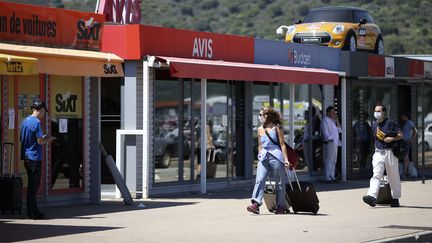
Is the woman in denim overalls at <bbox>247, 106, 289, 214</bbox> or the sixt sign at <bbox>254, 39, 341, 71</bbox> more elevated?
the sixt sign at <bbox>254, 39, 341, 71</bbox>

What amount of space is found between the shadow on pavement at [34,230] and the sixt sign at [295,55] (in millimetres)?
9783

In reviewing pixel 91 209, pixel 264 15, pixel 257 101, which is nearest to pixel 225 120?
pixel 257 101

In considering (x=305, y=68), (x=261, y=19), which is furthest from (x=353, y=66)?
(x=261, y=19)

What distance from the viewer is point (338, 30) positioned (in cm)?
3012

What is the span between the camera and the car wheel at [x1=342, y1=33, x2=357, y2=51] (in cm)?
3016

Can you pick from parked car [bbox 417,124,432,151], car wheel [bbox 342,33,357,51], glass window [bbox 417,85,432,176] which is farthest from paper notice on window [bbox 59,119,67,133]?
parked car [bbox 417,124,432,151]

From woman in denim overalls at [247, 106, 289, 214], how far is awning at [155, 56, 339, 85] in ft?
9.53

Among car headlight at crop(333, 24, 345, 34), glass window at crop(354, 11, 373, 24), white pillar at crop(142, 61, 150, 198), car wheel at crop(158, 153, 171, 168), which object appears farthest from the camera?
glass window at crop(354, 11, 373, 24)

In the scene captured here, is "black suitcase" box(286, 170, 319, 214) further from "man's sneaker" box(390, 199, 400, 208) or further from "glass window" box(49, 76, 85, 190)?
"glass window" box(49, 76, 85, 190)

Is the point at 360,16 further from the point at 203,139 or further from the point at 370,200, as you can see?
the point at 370,200

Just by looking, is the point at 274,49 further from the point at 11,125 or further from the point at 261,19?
the point at 261,19

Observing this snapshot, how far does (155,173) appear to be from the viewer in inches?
780

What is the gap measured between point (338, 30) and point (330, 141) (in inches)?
248

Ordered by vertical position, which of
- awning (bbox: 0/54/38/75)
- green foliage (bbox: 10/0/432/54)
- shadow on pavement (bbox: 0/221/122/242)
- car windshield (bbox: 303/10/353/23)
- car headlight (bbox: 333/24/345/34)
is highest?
green foliage (bbox: 10/0/432/54)
